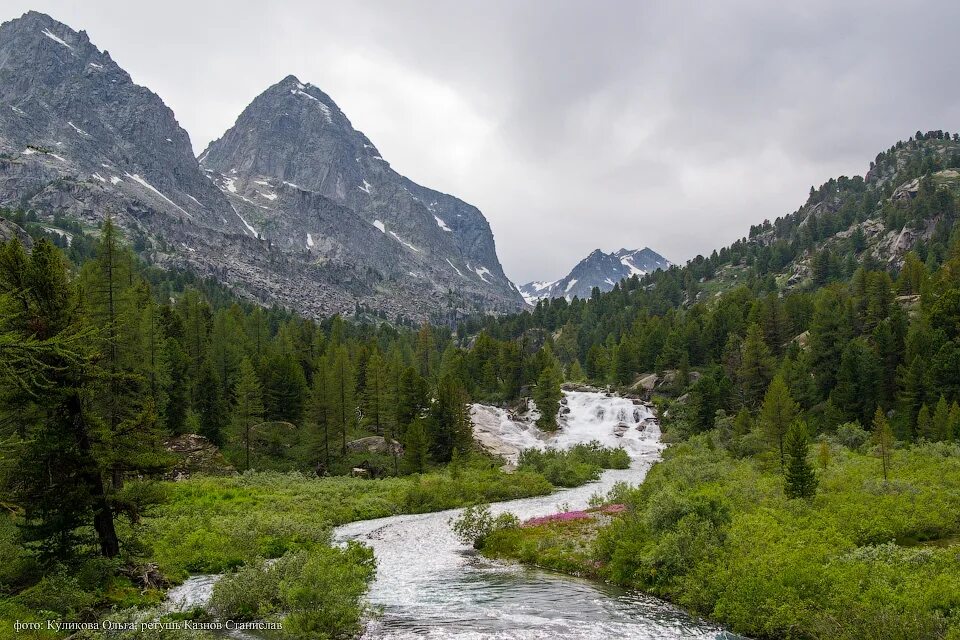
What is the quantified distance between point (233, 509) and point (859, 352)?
231 ft

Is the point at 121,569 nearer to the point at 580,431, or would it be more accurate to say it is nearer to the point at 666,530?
the point at 666,530

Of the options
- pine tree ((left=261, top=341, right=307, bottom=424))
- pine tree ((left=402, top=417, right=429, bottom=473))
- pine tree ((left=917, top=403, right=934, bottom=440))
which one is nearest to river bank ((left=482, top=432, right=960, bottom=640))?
pine tree ((left=917, top=403, right=934, bottom=440))

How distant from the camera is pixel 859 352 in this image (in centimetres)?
7212

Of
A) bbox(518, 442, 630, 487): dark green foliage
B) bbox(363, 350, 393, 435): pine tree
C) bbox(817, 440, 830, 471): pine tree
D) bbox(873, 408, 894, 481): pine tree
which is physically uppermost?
bbox(363, 350, 393, 435): pine tree

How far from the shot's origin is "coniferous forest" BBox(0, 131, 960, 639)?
1844cm

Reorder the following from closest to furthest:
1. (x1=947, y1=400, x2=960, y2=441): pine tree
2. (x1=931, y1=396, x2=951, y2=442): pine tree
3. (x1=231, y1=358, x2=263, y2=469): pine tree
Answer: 1. (x1=947, y1=400, x2=960, y2=441): pine tree
2. (x1=931, y1=396, x2=951, y2=442): pine tree
3. (x1=231, y1=358, x2=263, y2=469): pine tree

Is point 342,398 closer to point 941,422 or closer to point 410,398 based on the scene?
point 410,398

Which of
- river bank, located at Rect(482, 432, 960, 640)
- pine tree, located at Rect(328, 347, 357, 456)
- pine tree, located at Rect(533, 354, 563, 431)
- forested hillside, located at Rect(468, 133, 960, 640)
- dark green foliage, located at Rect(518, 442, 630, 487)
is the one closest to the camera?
river bank, located at Rect(482, 432, 960, 640)

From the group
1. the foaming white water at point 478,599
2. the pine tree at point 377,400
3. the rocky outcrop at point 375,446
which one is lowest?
the foaming white water at point 478,599

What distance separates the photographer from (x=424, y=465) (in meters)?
66.4

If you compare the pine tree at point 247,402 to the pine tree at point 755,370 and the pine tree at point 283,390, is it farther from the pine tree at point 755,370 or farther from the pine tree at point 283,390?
the pine tree at point 755,370

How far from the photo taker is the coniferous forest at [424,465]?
1844 cm

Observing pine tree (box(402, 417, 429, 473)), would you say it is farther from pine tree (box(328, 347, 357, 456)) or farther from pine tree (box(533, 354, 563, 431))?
pine tree (box(533, 354, 563, 431))

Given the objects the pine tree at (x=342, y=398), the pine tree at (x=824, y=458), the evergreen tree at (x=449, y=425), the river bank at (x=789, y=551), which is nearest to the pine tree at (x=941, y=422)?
the pine tree at (x=824, y=458)
